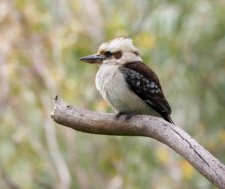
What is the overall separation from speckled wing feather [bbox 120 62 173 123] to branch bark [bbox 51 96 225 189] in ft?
1.30

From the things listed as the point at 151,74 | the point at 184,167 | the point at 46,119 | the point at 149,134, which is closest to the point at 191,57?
the point at 184,167

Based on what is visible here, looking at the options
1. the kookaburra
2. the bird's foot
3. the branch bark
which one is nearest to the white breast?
the kookaburra

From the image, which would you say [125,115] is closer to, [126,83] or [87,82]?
[126,83]

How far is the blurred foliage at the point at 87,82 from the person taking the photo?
6863 millimetres

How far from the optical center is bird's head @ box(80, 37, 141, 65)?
455 centimetres

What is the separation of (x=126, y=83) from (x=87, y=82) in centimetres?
309

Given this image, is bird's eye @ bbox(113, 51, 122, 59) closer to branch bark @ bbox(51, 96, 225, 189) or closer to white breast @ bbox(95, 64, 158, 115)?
white breast @ bbox(95, 64, 158, 115)

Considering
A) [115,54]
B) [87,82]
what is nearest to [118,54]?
[115,54]

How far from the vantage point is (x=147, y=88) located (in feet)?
14.5

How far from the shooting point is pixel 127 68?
176 inches

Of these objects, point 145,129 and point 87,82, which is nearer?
point 145,129

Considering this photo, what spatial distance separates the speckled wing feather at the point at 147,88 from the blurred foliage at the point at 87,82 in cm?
210

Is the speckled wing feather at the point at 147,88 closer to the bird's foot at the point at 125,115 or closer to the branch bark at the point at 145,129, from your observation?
the bird's foot at the point at 125,115

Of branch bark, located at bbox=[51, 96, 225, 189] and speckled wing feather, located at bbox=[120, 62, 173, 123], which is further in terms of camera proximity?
speckled wing feather, located at bbox=[120, 62, 173, 123]
